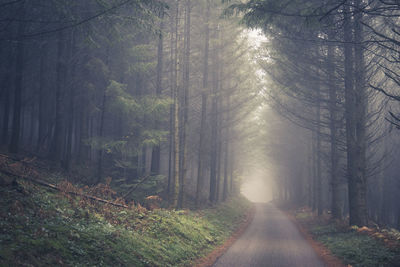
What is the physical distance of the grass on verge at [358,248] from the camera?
8.10 m

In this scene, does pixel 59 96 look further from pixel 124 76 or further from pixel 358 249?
pixel 358 249

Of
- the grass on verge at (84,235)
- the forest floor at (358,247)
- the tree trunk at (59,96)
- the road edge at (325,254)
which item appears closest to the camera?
the grass on verge at (84,235)

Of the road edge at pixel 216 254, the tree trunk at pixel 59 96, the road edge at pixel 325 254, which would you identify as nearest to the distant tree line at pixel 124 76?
the tree trunk at pixel 59 96

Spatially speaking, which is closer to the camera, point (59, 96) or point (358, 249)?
point (358, 249)

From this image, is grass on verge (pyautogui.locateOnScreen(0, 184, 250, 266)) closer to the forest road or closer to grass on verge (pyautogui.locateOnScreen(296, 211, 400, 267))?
the forest road

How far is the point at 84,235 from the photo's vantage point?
6.89 m

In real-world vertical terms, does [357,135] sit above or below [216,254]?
above

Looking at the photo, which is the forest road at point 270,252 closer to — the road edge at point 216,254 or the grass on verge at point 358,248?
the road edge at point 216,254

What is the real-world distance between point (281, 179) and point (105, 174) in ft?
131

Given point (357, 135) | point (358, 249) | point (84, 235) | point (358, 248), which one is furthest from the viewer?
point (357, 135)

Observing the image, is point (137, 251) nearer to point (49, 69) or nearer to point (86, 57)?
point (86, 57)

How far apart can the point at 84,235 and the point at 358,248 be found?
9.31 metres

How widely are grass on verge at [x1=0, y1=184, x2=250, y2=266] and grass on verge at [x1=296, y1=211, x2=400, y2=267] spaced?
16.8ft

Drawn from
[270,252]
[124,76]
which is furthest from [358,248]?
[124,76]
